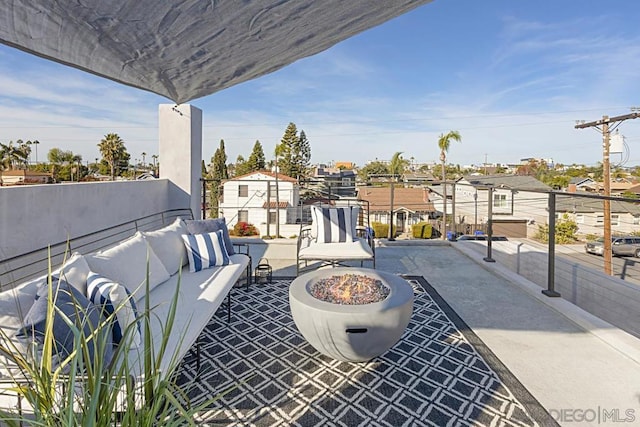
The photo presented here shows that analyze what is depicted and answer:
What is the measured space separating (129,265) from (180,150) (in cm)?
286

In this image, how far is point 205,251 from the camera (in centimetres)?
320

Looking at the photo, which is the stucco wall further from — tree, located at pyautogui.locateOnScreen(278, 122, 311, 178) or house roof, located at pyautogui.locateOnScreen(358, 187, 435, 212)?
tree, located at pyautogui.locateOnScreen(278, 122, 311, 178)

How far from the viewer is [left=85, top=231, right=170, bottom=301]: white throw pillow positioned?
214 cm

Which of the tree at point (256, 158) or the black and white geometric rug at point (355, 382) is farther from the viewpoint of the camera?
the tree at point (256, 158)

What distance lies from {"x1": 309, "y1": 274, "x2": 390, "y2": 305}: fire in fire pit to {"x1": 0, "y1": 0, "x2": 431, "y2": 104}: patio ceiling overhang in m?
1.45

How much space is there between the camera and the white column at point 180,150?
477 cm

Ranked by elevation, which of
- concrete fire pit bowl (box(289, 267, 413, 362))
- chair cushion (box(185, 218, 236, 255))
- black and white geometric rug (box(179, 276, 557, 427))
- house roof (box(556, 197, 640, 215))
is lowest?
black and white geometric rug (box(179, 276, 557, 427))

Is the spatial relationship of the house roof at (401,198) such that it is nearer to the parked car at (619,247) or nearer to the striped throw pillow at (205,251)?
the parked car at (619,247)

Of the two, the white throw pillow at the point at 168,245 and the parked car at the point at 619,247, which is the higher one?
the white throw pillow at the point at 168,245

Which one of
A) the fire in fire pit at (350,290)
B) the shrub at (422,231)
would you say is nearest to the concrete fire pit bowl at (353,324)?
the fire in fire pit at (350,290)

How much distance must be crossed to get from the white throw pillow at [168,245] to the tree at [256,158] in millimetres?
22552

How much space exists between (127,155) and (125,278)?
24.8 m

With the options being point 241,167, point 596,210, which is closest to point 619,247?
point 596,210

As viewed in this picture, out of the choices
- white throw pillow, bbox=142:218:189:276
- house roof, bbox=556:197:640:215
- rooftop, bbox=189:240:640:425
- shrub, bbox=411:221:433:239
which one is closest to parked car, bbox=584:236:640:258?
house roof, bbox=556:197:640:215
